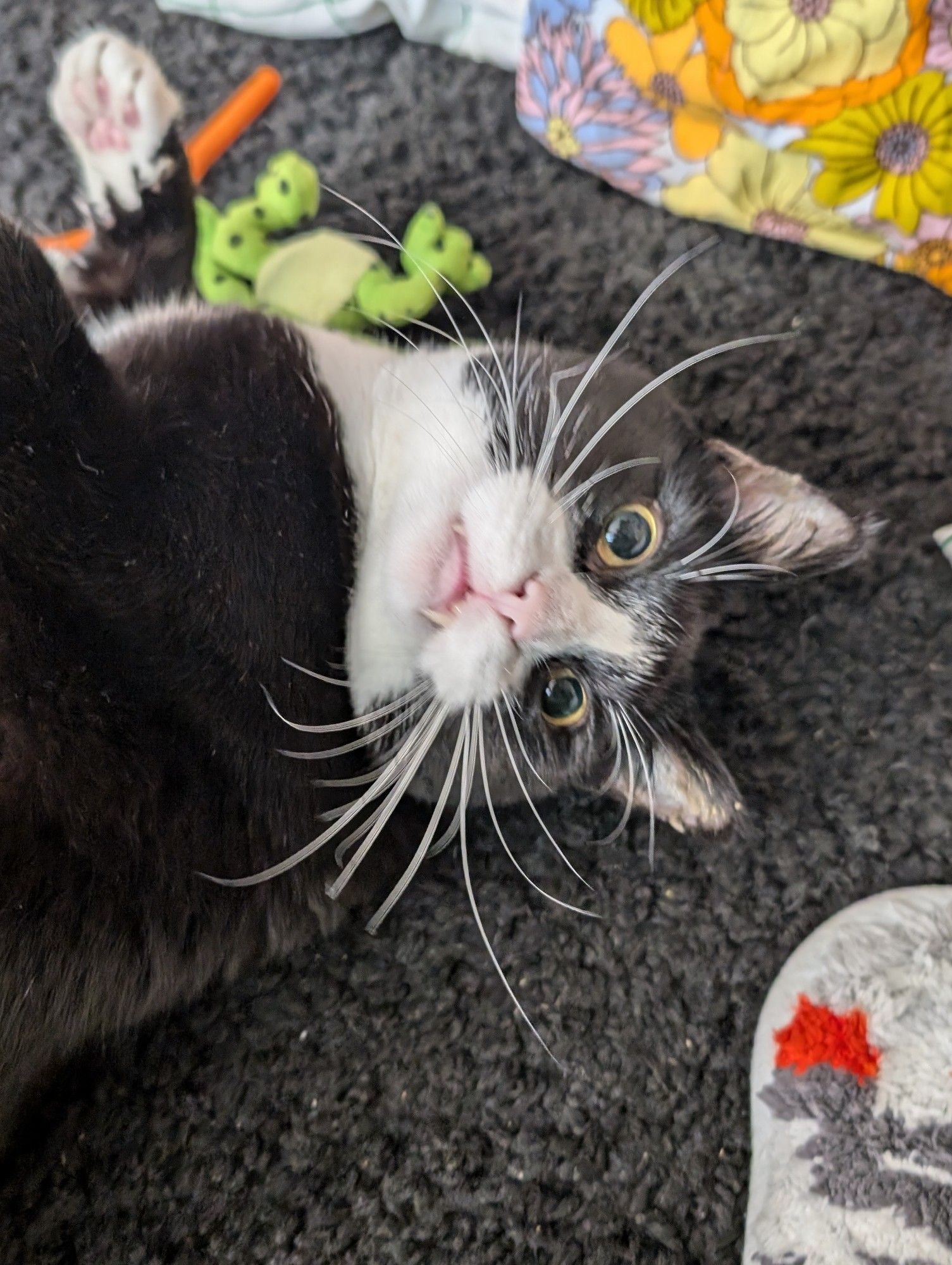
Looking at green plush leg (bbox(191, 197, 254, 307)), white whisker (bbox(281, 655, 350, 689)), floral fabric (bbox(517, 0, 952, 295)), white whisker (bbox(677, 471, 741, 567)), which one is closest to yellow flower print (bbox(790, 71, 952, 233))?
floral fabric (bbox(517, 0, 952, 295))

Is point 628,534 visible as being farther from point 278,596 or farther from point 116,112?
point 116,112

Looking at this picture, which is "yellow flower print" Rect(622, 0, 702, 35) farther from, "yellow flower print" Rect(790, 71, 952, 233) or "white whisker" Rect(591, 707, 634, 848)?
"white whisker" Rect(591, 707, 634, 848)

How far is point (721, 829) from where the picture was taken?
121 centimetres

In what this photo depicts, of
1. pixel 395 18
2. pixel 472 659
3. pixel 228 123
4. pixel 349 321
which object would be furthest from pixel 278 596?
pixel 395 18

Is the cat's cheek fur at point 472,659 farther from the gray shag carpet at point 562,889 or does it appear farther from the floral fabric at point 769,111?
the floral fabric at point 769,111

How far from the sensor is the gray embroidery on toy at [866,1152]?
107 cm

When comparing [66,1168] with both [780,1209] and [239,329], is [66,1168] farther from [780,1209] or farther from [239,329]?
[239,329]

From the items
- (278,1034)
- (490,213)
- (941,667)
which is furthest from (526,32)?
(278,1034)

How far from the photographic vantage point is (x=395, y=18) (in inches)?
61.3

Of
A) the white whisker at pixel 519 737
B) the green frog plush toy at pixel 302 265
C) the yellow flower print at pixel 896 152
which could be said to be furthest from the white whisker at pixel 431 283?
the yellow flower print at pixel 896 152

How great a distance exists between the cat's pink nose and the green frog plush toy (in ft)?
1.72

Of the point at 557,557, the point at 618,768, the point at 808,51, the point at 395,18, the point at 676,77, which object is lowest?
the point at 618,768

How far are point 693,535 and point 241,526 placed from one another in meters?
0.50

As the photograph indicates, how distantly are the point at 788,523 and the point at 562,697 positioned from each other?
1.09 ft
